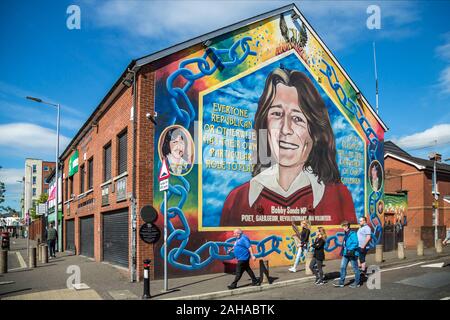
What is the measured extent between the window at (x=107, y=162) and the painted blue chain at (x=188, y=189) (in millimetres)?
5151

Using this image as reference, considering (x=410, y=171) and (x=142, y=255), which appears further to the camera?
(x=410, y=171)

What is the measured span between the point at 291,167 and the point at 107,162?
8.13 metres

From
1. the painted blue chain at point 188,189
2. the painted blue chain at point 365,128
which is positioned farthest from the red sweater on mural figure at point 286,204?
the painted blue chain at point 365,128

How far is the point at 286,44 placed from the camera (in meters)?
16.6

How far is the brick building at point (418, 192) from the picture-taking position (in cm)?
2469

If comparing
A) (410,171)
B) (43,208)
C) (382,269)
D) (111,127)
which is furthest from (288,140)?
(43,208)

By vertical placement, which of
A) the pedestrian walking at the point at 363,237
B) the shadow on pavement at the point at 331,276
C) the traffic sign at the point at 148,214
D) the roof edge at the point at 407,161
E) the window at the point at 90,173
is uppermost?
the roof edge at the point at 407,161

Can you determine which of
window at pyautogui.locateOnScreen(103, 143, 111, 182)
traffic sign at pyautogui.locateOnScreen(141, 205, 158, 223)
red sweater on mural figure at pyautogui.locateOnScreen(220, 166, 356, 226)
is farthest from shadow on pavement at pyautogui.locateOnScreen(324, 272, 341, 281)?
window at pyautogui.locateOnScreen(103, 143, 111, 182)

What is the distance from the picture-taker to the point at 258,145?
1512 cm

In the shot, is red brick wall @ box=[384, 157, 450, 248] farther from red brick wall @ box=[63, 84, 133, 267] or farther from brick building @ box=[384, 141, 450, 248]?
red brick wall @ box=[63, 84, 133, 267]

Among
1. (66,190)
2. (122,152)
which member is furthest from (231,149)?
(66,190)

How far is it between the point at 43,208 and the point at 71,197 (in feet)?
5.83

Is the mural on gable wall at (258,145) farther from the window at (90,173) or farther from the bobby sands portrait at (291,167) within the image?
the window at (90,173)
